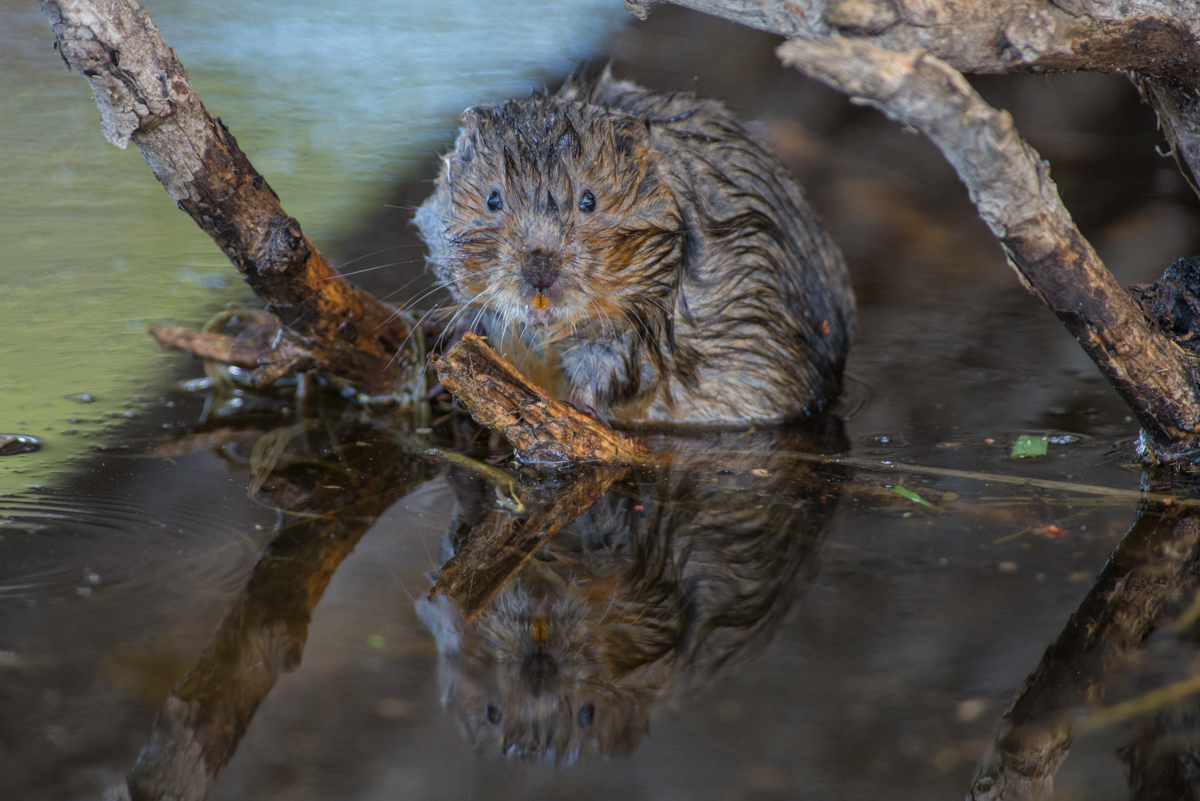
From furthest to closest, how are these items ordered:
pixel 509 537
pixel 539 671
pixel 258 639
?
1. pixel 509 537
2. pixel 258 639
3. pixel 539 671

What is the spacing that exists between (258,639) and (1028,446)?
2.41 m

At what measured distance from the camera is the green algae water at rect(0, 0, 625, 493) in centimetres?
393

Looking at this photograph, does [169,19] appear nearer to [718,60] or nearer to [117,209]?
[117,209]

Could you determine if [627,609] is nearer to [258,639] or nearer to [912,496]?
[258,639]

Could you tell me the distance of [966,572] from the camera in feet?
8.50

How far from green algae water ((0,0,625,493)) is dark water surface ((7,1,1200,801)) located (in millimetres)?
321

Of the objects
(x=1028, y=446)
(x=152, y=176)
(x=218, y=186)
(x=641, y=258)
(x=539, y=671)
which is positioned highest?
(x=218, y=186)

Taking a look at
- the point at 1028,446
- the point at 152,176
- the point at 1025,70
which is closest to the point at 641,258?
the point at 1025,70

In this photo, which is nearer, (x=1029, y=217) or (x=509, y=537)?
(x=1029, y=217)

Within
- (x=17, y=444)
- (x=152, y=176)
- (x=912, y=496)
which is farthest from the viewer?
(x=152, y=176)

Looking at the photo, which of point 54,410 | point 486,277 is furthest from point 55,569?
point 486,277

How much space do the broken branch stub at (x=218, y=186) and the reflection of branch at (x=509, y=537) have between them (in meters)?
1.00

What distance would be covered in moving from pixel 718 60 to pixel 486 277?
502 cm

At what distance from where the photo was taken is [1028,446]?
134 inches
